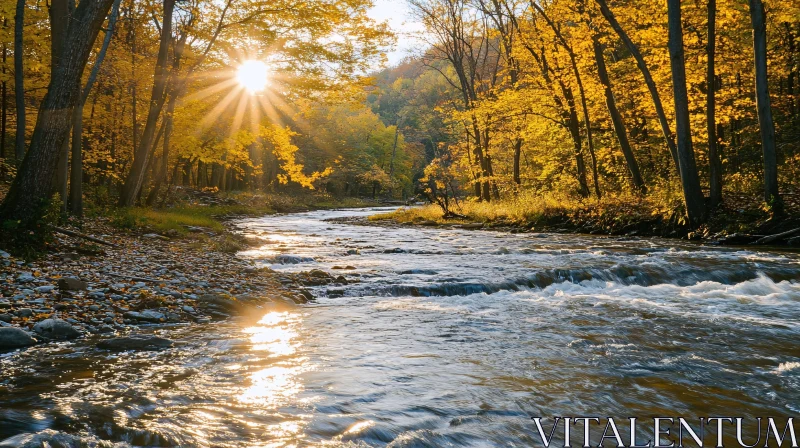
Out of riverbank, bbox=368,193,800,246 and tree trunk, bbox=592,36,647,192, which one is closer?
riverbank, bbox=368,193,800,246

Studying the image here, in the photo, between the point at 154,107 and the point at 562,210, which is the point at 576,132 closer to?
the point at 562,210

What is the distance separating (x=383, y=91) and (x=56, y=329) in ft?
53.9

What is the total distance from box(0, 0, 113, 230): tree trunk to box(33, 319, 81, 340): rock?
3.31m

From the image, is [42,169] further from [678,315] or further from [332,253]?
[678,315]

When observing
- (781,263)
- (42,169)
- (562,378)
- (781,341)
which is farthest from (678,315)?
(42,169)

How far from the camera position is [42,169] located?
7730 millimetres

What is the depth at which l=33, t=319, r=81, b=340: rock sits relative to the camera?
5.01 metres

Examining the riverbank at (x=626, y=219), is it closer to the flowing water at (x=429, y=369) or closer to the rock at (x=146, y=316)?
the flowing water at (x=429, y=369)

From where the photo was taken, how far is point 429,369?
4.54 meters

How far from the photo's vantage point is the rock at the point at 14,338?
4625mm

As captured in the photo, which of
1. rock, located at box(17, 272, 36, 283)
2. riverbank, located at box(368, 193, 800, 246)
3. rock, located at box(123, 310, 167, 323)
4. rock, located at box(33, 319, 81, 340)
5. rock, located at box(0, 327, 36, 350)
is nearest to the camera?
rock, located at box(0, 327, 36, 350)

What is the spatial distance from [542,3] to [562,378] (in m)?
18.7

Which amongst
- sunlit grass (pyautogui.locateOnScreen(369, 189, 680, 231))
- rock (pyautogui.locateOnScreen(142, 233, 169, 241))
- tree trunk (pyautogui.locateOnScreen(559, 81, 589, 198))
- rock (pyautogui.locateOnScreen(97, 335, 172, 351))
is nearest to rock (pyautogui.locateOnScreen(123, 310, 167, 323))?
rock (pyautogui.locateOnScreen(97, 335, 172, 351))

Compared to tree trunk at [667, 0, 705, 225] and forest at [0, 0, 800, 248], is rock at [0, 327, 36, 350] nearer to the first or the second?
forest at [0, 0, 800, 248]
